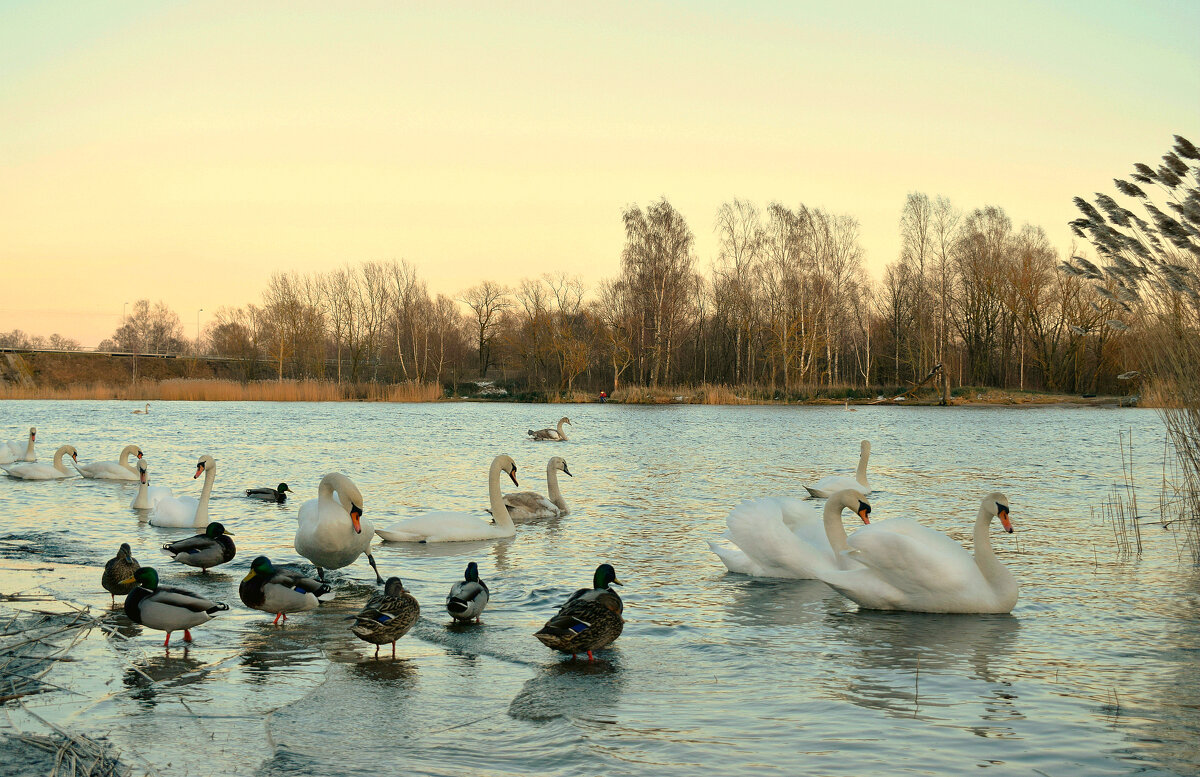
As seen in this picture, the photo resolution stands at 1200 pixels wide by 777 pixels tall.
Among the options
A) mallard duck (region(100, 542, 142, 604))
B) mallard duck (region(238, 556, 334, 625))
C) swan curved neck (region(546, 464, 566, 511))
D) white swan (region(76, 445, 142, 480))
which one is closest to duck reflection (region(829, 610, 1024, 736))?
mallard duck (region(238, 556, 334, 625))

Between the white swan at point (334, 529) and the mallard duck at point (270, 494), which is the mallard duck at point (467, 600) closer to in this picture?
the white swan at point (334, 529)

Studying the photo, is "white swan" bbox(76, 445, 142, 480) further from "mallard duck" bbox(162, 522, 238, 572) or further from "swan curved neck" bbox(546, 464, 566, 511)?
"mallard duck" bbox(162, 522, 238, 572)

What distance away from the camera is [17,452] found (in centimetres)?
1930

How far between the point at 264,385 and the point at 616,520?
48016mm

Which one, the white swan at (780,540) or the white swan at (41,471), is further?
the white swan at (41,471)

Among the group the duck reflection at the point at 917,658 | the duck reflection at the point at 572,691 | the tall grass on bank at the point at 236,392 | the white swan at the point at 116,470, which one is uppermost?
the tall grass on bank at the point at 236,392

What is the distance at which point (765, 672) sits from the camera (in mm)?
5996

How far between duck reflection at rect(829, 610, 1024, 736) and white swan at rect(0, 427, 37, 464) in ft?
57.1

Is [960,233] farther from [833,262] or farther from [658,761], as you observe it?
[658,761]

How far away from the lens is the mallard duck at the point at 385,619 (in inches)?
238

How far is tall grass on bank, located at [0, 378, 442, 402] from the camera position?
184 ft

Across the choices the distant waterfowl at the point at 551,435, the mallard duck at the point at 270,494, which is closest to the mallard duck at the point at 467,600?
the mallard duck at the point at 270,494

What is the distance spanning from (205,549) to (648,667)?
462 cm

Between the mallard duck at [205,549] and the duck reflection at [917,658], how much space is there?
5456mm
